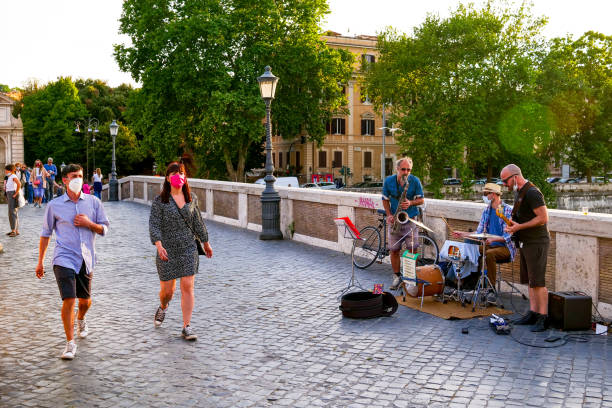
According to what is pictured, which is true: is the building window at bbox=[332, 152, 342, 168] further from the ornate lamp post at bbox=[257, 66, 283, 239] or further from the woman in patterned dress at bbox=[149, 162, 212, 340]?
the woman in patterned dress at bbox=[149, 162, 212, 340]

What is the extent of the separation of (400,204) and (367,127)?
195ft

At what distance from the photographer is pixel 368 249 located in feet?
36.8

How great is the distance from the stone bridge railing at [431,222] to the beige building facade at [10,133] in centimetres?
4377

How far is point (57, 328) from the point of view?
7188mm

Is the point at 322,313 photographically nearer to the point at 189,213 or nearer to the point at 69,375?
the point at 189,213

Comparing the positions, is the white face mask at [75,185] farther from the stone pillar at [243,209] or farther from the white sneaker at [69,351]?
the stone pillar at [243,209]

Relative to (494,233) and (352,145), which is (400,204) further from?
(352,145)

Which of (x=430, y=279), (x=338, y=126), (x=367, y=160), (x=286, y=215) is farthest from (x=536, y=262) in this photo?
(x=367, y=160)

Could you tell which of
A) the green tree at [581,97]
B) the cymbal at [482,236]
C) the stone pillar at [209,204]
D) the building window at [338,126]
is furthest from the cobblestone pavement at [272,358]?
the building window at [338,126]

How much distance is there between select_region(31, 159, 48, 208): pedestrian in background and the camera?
87.3 feet

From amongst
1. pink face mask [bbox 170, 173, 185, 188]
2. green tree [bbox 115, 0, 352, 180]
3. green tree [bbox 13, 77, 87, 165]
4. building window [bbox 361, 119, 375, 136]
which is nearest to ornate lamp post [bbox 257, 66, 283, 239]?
pink face mask [bbox 170, 173, 185, 188]

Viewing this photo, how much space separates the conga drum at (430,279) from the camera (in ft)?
26.7

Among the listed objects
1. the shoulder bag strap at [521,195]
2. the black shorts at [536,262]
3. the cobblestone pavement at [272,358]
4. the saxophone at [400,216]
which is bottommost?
the cobblestone pavement at [272,358]

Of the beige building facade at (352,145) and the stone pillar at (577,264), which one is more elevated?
the beige building facade at (352,145)
